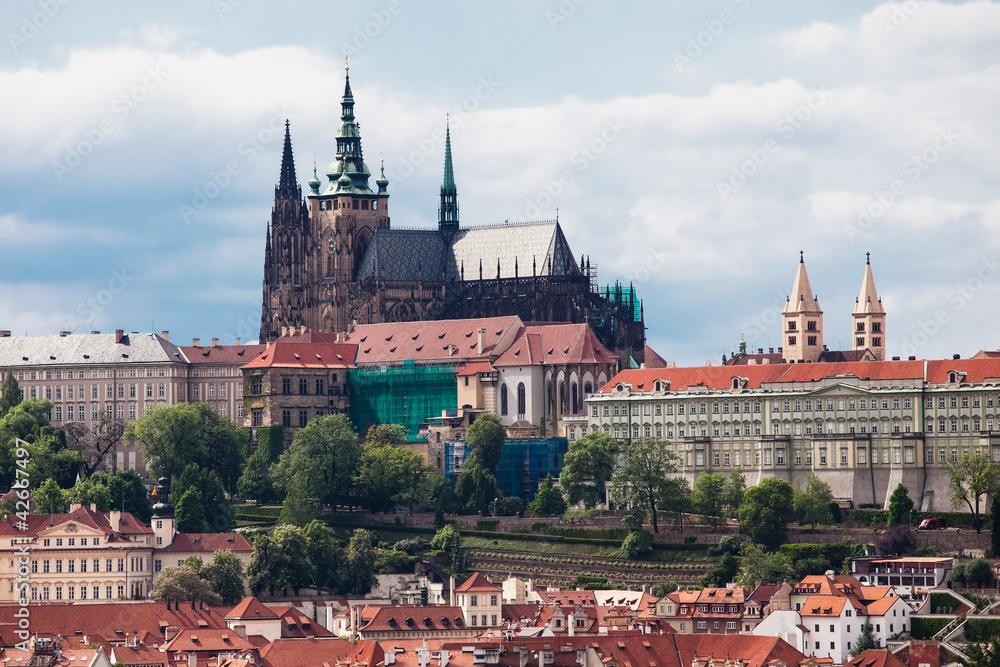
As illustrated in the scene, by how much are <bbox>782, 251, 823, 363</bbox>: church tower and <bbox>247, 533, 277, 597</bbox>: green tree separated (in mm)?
48339

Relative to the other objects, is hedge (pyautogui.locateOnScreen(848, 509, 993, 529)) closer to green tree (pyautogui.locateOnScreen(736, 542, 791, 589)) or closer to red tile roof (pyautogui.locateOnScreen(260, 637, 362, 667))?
green tree (pyautogui.locateOnScreen(736, 542, 791, 589))

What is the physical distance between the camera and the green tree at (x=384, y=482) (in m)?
171

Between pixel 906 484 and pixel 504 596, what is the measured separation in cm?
2243

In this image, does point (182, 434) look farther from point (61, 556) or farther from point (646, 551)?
point (646, 551)

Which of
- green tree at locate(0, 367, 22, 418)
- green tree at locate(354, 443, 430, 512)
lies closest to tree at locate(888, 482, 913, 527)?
green tree at locate(354, 443, 430, 512)

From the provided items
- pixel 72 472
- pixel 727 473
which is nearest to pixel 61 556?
pixel 72 472

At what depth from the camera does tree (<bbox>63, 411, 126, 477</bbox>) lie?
18512 centimetres

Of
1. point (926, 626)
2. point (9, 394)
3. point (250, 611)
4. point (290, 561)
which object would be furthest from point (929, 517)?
point (9, 394)

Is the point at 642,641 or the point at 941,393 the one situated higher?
the point at 941,393

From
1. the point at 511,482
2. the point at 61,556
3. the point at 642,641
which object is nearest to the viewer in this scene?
the point at 642,641

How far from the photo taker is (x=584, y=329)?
597 feet

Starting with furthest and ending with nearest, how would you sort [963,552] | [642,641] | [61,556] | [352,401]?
[352,401], [61,556], [963,552], [642,641]

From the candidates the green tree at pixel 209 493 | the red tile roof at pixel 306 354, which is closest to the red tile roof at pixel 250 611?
the green tree at pixel 209 493

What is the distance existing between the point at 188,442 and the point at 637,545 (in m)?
34.9
